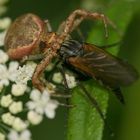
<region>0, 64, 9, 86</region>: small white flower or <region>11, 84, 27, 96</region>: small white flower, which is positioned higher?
<region>0, 64, 9, 86</region>: small white flower

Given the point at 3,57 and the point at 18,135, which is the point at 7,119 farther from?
the point at 3,57

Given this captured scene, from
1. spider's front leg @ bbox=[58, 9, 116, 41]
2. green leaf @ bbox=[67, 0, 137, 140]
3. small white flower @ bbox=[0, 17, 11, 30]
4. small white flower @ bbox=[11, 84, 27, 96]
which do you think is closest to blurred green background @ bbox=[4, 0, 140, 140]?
green leaf @ bbox=[67, 0, 137, 140]

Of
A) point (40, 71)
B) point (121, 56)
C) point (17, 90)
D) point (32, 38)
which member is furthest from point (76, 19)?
point (17, 90)

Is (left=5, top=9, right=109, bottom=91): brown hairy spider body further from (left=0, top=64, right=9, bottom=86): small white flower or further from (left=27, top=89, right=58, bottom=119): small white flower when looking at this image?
(left=27, top=89, right=58, bottom=119): small white flower

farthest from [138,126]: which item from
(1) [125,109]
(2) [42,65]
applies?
(2) [42,65]

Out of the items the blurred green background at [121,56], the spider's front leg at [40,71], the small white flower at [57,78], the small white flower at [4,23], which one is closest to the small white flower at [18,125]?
the spider's front leg at [40,71]

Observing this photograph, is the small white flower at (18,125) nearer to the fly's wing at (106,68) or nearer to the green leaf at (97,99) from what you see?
the green leaf at (97,99)
